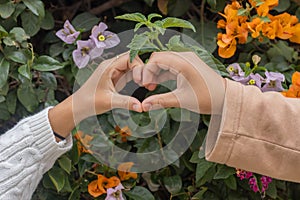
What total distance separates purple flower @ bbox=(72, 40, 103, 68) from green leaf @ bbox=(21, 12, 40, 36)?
0.13 metres

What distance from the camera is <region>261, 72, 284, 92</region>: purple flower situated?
3.88 ft

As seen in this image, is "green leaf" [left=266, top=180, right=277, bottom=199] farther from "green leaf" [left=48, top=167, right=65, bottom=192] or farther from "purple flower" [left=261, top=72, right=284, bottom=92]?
"green leaf" [left=48, top=167, right=65, bottom=192]

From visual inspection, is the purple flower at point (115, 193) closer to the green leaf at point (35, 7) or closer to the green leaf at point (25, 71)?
the green leaf at point (25, 71)

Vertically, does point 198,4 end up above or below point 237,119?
below

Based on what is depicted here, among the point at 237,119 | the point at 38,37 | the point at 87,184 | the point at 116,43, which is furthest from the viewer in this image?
the point at 38,37

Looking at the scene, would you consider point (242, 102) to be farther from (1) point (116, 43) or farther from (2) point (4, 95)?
(2) point (4, 95)

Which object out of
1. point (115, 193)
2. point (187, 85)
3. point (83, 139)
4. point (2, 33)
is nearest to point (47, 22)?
point (2, 33)

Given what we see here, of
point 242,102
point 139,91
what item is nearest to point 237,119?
point 242,102

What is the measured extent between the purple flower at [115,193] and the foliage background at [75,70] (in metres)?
0.04

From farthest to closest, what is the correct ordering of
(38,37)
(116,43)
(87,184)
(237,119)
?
(38,37)
(87,184)
(116,43)
(237,119)

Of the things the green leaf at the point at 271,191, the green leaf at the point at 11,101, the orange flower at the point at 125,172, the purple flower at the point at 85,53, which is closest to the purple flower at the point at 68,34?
the purple flower at the point at 85,53

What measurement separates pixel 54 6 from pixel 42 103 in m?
0.26

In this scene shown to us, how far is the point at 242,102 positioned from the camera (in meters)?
0.92

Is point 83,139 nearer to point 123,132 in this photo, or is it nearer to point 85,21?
point 123,132
